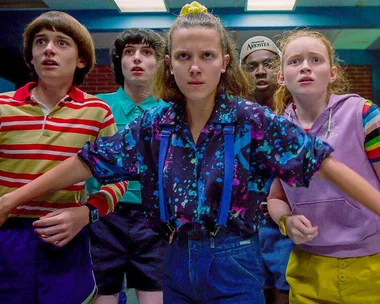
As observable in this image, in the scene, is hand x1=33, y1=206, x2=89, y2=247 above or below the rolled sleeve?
below

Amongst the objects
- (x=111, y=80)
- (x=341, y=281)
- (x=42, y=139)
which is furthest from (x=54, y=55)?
(x=111, y=80)

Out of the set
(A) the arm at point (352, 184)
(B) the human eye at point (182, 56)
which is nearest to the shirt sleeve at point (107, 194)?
(B) the human eye at point (182, 56)

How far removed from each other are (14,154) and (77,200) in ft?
0.77

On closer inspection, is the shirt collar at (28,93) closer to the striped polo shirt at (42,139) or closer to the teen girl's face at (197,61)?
Answer: the striped polo shirt at (42,139)

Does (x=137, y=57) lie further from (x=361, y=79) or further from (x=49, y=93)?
(x=361, y=79)

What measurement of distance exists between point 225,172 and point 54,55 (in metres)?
0.70

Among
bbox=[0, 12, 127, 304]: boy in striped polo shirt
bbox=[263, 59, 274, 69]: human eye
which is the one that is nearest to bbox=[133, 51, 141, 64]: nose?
bbox=[0, 12, 127, 304]: boy in striped polo shirt

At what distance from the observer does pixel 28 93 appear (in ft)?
4.59

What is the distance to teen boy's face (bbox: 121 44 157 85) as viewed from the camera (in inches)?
79.3

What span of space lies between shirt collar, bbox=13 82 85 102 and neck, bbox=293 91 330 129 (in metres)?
0.73

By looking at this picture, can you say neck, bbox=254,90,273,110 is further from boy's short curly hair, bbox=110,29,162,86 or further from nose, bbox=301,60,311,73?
nose, bbox=301,60,311,73

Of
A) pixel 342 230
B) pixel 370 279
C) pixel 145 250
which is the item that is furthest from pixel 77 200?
pixel 370 279

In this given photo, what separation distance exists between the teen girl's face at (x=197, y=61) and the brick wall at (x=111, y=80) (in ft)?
20.6

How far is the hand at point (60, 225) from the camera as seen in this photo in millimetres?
1195
